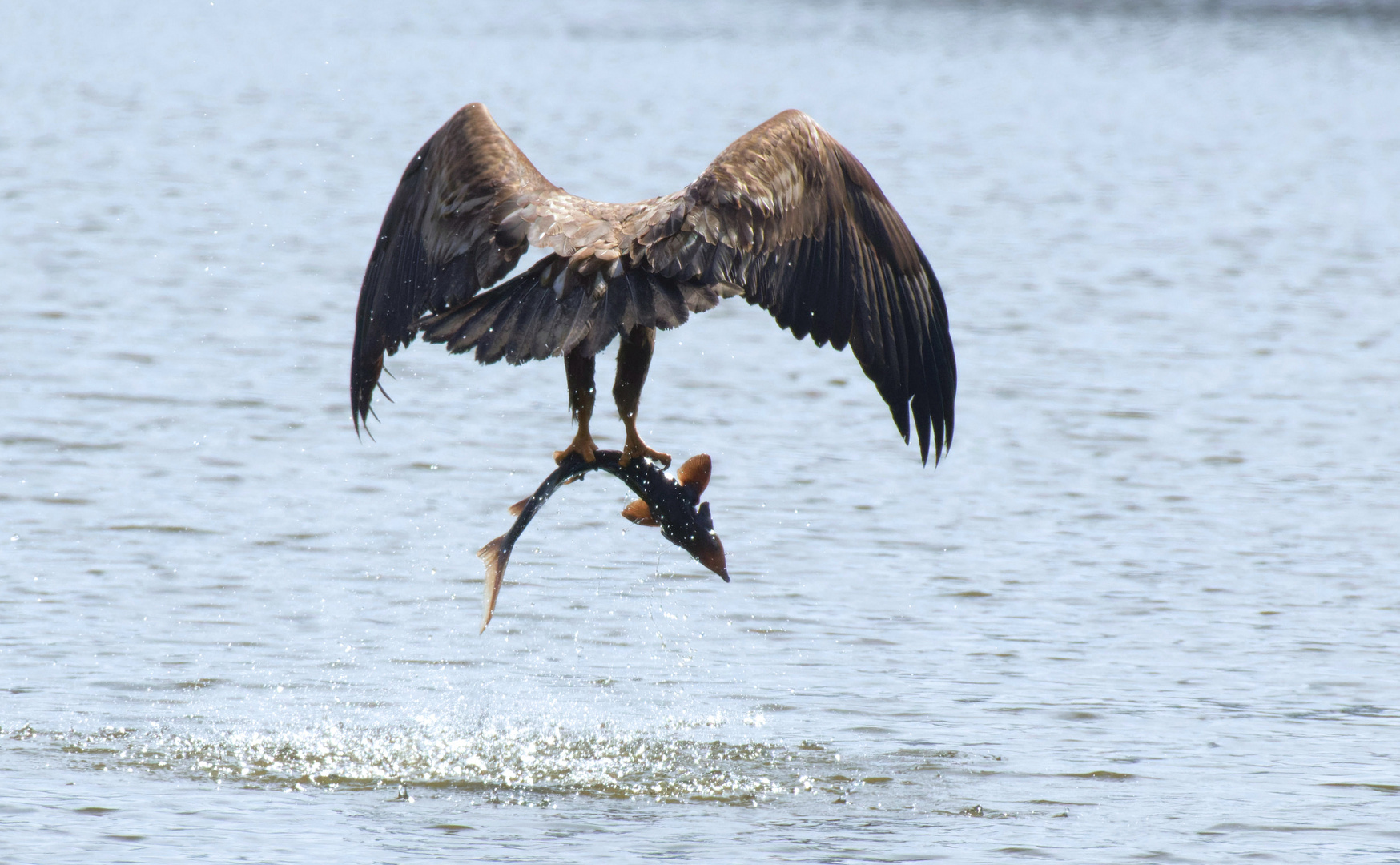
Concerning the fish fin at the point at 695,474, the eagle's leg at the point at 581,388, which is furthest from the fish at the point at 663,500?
the eagle's leg at the point at 581,388

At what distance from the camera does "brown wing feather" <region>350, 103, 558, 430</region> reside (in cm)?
686

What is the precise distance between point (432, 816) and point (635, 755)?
0.94m

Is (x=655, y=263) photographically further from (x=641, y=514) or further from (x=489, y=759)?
(x=489, y=759)

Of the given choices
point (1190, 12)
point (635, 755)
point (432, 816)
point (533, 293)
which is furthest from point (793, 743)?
point (1190, 12)

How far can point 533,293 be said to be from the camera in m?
6.30

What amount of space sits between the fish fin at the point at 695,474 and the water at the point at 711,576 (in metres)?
1.02

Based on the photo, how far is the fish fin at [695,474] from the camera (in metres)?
6.48

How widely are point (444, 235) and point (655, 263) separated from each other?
0.95m

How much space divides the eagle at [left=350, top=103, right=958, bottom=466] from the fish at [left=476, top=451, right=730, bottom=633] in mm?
49

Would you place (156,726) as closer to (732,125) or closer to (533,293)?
(533,293)

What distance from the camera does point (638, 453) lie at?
663 cm

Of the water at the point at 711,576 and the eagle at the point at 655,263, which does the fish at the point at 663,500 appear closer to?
the eagle at the point at 655,263

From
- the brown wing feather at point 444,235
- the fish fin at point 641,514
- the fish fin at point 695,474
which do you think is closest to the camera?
the fish fin at point 695,474

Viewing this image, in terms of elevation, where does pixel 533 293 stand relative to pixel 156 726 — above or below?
above
